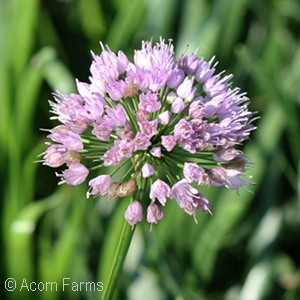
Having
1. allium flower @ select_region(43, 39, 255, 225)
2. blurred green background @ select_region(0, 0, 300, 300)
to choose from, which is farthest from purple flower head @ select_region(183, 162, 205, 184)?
blurred green background @ select_region(0, 0, 300, 300)

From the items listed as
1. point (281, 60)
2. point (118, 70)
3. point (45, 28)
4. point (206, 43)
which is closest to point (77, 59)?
point (45, 28)

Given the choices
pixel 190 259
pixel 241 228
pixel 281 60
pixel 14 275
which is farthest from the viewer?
pixel 281 60

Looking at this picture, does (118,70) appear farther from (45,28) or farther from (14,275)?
(45,28)

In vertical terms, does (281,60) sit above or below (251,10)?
below

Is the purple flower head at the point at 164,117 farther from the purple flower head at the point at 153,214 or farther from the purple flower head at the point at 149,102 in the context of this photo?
the purple flower head at the point at 153,214

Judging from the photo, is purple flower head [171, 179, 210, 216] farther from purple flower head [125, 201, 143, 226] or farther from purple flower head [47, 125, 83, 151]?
purple flower head [47, 125, 83, 151]
